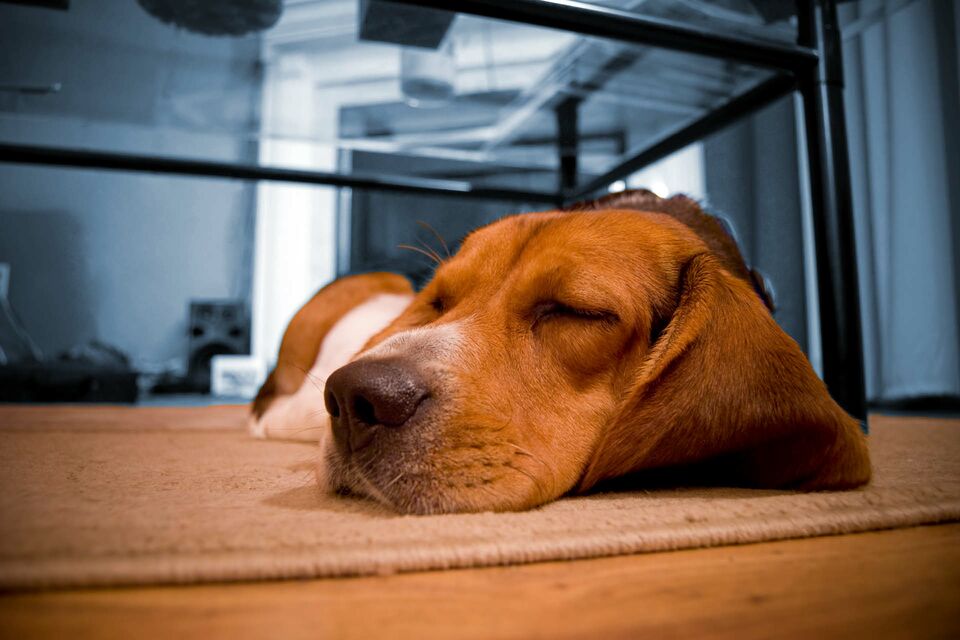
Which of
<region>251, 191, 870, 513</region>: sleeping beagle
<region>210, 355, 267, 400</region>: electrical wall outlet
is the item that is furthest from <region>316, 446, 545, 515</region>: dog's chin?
<region>210, 355, 267, 400</region>: electrical wall outlet

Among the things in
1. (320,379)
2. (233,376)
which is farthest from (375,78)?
(233,376)

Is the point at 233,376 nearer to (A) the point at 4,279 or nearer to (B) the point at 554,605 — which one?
(A) the point at 4,279

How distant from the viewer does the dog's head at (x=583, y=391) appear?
105 cm

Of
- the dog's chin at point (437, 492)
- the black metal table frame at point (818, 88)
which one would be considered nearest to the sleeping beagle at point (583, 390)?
the dog's chin at point (437, 492)

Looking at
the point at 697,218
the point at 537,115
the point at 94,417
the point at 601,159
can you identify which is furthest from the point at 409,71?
the point at 94,417

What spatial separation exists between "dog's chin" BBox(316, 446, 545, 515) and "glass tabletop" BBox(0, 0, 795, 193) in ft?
7.04

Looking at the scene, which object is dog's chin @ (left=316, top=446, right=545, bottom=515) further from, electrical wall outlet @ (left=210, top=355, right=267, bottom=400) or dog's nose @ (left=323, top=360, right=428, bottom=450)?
electrical wall outlet @ (left=210, top=355, right=267, bottom=400)

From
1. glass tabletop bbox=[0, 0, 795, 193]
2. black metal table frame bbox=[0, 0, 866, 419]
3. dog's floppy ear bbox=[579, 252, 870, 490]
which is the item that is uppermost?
glass tabletop bbox=[0, 0, 795, 193]

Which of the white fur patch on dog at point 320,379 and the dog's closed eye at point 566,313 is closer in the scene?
the dog's closed eye at point 566,313

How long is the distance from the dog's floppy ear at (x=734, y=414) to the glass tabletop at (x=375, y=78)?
175 centimetres

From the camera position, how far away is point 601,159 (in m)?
4.12

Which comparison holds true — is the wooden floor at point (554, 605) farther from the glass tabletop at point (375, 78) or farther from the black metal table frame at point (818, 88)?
the glass tabletop at point (375, 78)

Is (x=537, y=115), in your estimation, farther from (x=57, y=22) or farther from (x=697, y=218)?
(x=57, y=22)

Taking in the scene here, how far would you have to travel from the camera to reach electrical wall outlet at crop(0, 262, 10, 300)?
313 inches
